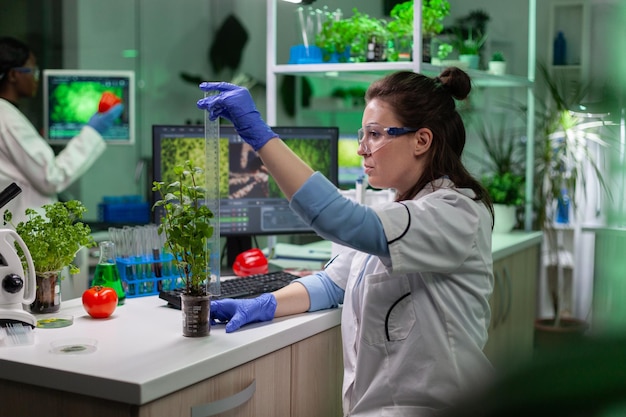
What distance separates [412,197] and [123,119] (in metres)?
2.95

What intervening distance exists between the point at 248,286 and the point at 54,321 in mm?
509

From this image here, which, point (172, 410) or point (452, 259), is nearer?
point (172, 410)

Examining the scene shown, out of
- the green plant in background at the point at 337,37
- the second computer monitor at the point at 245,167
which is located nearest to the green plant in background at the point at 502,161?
the green plant in background at the point at 337,37

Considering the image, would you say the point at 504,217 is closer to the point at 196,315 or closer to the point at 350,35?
the point at 350,35

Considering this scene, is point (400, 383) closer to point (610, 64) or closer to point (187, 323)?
point (187, 323)

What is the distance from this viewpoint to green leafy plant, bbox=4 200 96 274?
68.1 inches

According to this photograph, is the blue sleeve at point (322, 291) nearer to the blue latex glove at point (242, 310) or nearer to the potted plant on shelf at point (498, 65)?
the blue latex glove at point (242, 310)

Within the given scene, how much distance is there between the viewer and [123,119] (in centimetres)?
→ 430

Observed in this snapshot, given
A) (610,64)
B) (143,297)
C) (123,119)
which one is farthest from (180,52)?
(610,64)

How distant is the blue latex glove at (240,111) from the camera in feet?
4.86

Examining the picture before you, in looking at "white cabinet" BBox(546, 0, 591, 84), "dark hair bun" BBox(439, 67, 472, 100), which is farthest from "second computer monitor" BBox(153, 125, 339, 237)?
"white cabinet" BBox(546, 0, 591, 84)

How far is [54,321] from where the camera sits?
1705 millimetres

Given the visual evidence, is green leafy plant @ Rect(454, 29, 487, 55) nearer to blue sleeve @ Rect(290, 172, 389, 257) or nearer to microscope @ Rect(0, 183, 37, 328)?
blue sleeve @ Rect(290, 172, 389, 257)

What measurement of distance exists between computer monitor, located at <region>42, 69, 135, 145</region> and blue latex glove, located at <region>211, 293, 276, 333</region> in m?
2.72
